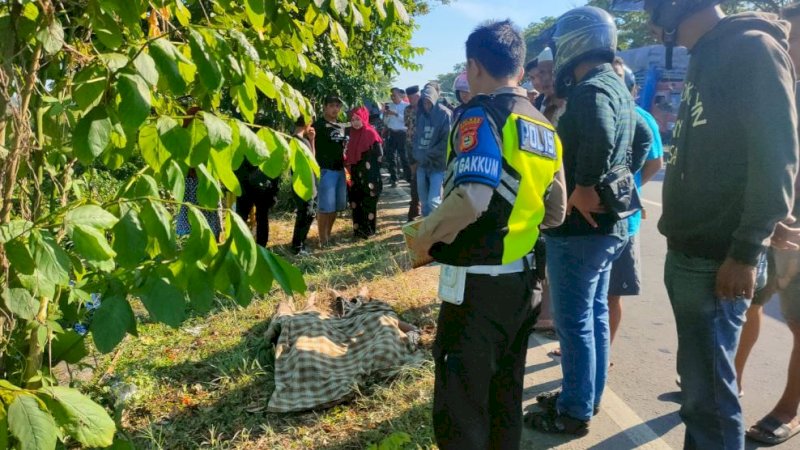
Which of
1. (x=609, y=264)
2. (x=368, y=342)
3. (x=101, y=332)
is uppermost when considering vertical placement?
(x=101, y=332)

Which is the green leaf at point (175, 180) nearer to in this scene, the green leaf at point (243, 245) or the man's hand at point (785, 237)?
the green leaf at point (243, 245)

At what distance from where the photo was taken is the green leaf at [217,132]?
1184 millimetres

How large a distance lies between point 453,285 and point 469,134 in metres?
0.55

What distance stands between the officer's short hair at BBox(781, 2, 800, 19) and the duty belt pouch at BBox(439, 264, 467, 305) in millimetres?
2280

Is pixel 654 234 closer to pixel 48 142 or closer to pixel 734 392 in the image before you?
pixel 734 392

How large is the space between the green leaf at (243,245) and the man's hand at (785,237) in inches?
72.5

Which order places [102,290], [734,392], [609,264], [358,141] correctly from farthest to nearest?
[358,141] < [609,264] < [734,392] < [102,290]

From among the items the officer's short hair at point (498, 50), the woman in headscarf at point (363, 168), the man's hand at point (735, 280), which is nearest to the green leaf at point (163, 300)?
the officer's short hair at point (498, 50)

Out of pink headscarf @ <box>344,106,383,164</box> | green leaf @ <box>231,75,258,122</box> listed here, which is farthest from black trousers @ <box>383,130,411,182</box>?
green leaf @ <box>231,75,258,122</box>

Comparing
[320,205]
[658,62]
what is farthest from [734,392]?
[658,62]

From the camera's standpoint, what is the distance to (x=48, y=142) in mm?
1462

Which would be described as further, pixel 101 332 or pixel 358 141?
pixel 358 141

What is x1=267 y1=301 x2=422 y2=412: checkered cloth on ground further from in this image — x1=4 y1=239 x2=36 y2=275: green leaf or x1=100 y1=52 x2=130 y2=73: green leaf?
x1=100 y1=52 x2=130 y2=73: green leaf

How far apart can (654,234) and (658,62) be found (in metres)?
13.6
